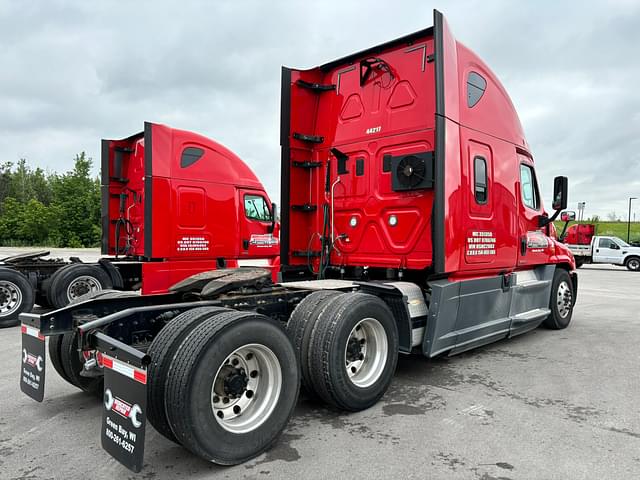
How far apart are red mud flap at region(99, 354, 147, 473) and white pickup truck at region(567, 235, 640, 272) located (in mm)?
26729

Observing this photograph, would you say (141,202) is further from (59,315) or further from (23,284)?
(59,315)

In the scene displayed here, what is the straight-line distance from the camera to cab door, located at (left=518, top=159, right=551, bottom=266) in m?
6.19

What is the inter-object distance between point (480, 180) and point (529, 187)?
1.59 meters

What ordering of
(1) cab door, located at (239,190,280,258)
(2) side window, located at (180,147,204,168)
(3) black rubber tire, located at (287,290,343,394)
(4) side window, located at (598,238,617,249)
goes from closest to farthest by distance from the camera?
(3) black rubber tire, located at (287,290,343,394), (2) side window, located at (180,147,204,168), (1) cab door, located at (239,190,280,258), (4) side window, located at (598,238,617,249)

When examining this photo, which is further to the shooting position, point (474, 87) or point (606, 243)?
point (606, 243)

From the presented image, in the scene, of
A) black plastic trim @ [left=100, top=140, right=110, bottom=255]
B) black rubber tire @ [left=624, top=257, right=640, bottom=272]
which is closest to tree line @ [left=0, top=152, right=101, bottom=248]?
black plastic trim @ [left=100, top=140, right=110, bottom=255]

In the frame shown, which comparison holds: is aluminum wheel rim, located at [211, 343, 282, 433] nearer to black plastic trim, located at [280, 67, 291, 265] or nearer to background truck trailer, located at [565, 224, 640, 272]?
black plastic trim, located at [280, 67, 291, 265]

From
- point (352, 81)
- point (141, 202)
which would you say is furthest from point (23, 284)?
point (352, 81)

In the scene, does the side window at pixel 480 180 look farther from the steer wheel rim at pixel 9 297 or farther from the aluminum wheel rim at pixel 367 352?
the steer wheel rim at pixel 9 297

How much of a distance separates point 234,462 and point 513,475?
5.60 feet

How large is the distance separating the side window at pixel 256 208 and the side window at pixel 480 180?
535cm

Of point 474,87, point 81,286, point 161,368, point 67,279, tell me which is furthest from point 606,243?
point 161,368

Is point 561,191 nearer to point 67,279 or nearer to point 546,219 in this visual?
point 546,219

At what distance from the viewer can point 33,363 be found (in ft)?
11.3
